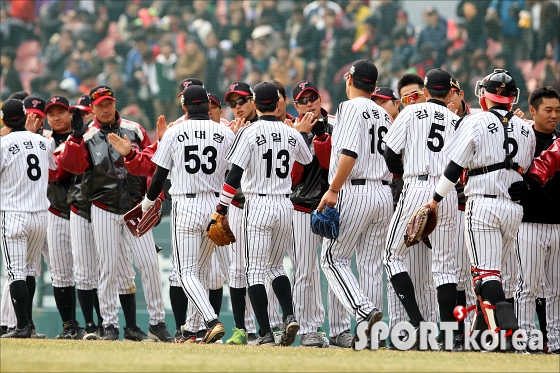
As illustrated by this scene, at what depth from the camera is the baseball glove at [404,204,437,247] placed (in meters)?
6.25

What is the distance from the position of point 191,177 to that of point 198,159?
154mm

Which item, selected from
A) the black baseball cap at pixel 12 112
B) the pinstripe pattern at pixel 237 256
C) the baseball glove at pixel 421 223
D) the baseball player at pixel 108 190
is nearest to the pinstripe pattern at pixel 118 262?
the baseball player at pixel 108 190

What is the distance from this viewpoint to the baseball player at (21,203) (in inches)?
316

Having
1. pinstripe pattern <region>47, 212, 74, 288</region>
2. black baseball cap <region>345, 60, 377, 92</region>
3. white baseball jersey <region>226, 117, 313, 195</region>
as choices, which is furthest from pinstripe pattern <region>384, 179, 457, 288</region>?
pinstripe pattern <region>47, 212, 74, 288</region>

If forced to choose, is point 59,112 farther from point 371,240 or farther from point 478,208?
point 478,208

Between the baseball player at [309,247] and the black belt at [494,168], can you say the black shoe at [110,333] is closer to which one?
the baseball player at [309,247]

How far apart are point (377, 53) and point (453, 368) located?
9.14m

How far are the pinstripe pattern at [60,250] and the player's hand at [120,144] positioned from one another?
1.34m

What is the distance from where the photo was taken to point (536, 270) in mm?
6910

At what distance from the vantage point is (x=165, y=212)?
436 inches

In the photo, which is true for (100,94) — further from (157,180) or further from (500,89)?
(500,89)

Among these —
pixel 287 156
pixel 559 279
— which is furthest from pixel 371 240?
pixel 559 279

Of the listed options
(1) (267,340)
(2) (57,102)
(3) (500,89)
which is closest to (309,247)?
(1) (267,340)
